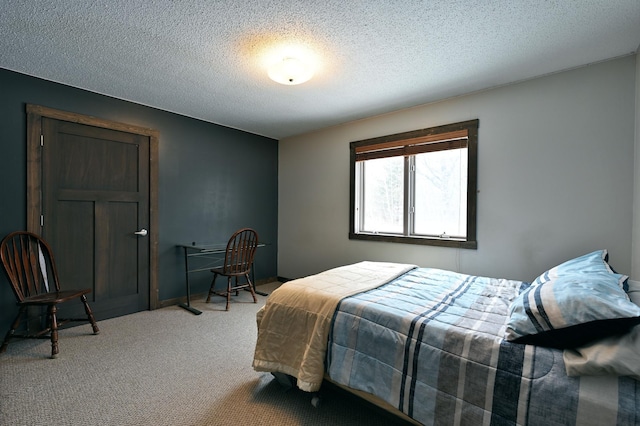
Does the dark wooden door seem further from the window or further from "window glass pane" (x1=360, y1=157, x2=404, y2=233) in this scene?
"window glass pane" (x1=360, y1=157, x2=404, y2=233)

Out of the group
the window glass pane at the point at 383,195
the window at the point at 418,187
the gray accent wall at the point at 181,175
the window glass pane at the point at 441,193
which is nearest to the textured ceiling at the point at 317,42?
the gray accent wall at the point at 181,175

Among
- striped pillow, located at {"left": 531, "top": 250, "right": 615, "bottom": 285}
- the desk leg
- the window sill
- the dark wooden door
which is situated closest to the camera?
striped pillow, located at {"left": 531, "top": 250, "right": 615, "bottom": 285}

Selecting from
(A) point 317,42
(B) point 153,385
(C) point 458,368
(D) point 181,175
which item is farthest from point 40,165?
(C) point 458,368

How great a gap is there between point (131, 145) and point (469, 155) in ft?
11.8

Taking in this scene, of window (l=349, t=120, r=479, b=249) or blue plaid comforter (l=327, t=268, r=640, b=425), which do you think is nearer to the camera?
blue plaid comforter (l=327, t=268, r=640, b=425)

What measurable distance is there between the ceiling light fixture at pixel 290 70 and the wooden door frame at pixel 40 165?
1.93 m

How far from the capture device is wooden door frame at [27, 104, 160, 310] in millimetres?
2597

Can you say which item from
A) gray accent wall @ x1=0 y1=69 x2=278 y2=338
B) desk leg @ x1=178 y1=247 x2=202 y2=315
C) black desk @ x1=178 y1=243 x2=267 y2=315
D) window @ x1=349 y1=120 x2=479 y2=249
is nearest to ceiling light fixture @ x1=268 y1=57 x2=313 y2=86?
window @ x1=349 y1=120 x2=479 y2=249

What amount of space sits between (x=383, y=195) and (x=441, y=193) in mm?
714

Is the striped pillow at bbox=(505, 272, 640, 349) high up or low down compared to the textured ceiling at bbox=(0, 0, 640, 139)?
down

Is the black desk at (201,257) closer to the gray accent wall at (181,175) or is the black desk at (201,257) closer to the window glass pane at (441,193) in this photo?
the gray accent wall at (181,175)

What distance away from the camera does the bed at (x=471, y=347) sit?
99 cm

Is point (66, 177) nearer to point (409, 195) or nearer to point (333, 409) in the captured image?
point (333, 409)

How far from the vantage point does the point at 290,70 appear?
2.20 metres
